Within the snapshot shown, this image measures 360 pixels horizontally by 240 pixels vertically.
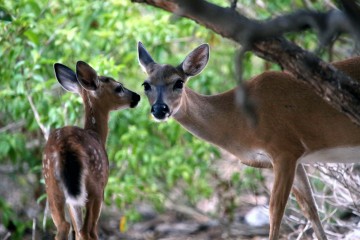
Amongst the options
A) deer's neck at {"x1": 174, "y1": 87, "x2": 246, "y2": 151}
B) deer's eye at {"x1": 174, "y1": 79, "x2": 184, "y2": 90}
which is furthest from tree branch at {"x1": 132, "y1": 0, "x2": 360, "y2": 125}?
deer's neck at {"x1": 174, "y1": 87, "x2": 246, "y2": 151}

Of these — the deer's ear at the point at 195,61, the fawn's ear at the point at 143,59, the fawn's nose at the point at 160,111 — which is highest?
the fawn's nose at the point at 160,111

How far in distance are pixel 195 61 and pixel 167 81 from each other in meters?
0.49

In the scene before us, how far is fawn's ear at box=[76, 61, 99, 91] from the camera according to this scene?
305 inches

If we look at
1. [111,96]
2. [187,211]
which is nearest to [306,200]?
[111,96]

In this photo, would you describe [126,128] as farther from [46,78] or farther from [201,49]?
[201,49]

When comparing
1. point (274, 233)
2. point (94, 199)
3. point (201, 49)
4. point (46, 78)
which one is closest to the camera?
point (94, 199)

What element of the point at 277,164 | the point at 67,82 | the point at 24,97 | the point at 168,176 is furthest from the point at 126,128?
the point at 277,164

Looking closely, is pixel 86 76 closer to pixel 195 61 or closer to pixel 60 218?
pixel 195 61

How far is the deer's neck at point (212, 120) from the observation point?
7.91 metres

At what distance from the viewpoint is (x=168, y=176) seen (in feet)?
35.4

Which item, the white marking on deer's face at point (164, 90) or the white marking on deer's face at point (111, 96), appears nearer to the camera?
the white marking on deer's face at point (164, 90)

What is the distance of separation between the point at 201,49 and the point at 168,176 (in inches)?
113

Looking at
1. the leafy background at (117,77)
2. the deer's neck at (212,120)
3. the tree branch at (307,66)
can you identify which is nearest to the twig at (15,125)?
the leafy background at (117,77)

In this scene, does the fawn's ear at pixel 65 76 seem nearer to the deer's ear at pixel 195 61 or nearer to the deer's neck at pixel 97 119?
the deer's neck at pixel 97 119
